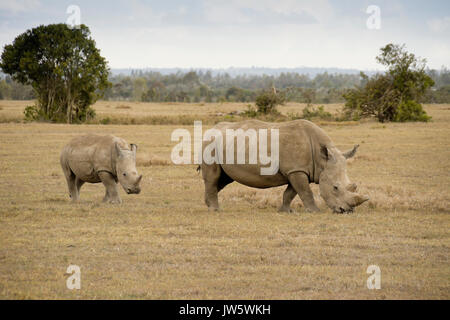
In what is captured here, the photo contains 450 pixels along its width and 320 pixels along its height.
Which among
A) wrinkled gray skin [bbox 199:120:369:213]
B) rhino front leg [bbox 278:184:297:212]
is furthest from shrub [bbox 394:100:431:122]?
rhino front leg [bbox 278:184:297:212]

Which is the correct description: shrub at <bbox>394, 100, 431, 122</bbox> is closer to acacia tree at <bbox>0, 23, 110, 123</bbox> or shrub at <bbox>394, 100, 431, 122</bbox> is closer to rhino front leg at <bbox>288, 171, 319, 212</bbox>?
acacia tree at <bbox>0, 23, 110, 123</bbox>

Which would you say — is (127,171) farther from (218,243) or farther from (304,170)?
(218,243)

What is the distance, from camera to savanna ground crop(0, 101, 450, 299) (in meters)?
7.34

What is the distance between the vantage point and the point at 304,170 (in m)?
12.0

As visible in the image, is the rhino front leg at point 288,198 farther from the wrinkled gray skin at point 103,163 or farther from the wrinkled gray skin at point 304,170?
the wrinkled gray skin at point 103,163

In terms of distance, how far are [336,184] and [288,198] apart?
46.3 inches

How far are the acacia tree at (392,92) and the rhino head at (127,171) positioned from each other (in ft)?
104

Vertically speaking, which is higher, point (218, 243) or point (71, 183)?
point (71, 183)

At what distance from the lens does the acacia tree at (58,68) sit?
4141 centimetres

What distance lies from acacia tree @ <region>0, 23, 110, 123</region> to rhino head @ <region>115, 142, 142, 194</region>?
30350mm
